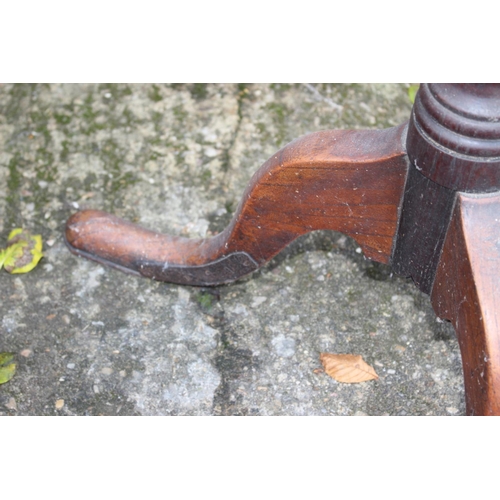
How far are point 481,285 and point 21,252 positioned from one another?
1101mm

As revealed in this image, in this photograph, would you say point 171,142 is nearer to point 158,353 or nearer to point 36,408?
point 158,353

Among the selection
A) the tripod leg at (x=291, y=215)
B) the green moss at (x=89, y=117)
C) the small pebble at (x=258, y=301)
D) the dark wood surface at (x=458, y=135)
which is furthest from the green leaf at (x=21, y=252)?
the dark wood surface at (x=458, y=135)

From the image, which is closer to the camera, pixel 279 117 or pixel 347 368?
pixel 347 368

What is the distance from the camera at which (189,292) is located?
1636 mm

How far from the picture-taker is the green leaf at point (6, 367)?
1.47 m

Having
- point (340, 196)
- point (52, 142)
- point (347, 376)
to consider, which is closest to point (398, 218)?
point (340, 196)

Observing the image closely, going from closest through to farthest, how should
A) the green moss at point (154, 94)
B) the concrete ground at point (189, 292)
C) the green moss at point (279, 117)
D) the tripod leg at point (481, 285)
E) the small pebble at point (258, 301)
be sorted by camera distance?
the tripod leg at point (481, 285)
the concrete ground at point (189, 292)
the small pebble at point (258, 301)
the green moss at point (279, 117)
the green moss at point (154, 94)

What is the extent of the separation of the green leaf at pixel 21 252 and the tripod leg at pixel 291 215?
138mm

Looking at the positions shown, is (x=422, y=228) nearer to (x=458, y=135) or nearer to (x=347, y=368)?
(x=458, y=135)

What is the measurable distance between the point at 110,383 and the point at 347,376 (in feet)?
1.61

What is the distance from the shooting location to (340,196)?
4.01ft

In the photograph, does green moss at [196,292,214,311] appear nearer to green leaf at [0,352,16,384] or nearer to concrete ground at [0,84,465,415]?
concrete ground at [0,84,465,415]

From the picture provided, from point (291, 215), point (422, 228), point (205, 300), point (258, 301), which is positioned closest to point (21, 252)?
point (205, 300)

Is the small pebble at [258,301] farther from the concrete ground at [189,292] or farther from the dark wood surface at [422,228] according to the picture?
the dark wood surface at [422,228]
